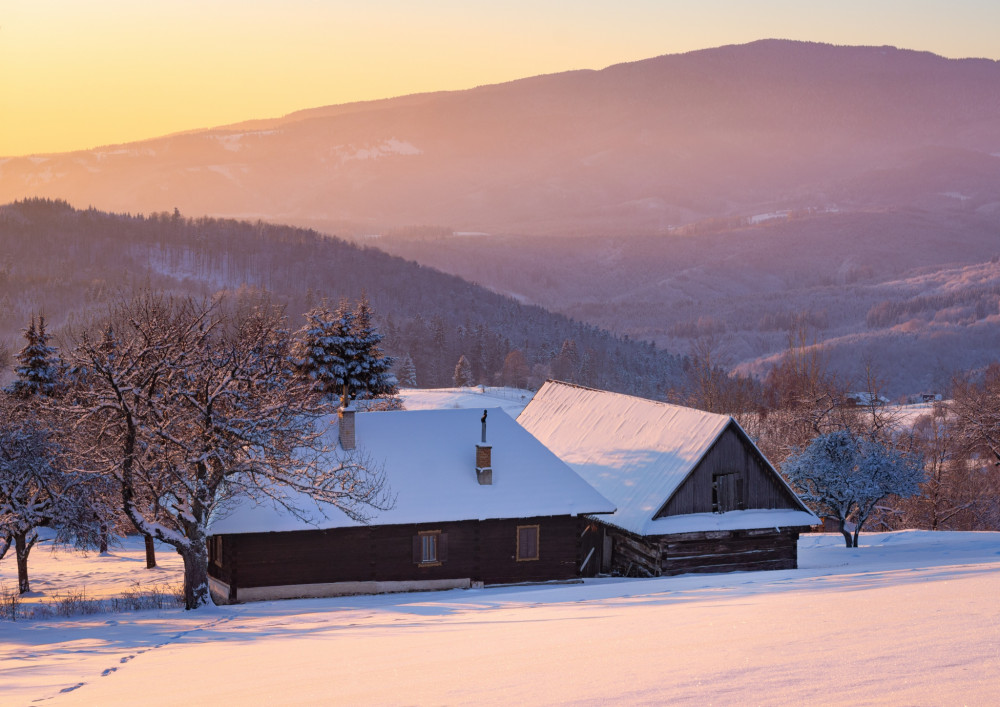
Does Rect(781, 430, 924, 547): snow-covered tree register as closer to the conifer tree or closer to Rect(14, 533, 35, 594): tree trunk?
Rect(14, 533, 35, 594): tree trunk

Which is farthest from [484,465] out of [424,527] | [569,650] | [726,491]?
[569,650]

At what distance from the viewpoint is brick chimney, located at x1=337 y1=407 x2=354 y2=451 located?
27859 millimetres

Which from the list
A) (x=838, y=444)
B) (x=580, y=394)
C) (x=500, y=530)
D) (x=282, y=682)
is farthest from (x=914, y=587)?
(x=580, y=394)

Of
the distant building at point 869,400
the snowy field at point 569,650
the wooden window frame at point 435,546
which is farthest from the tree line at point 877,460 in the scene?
the wooden window frame at point 435,546

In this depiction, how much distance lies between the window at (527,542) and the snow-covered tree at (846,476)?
41.9 feet

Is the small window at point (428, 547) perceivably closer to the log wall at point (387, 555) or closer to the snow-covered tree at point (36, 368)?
the log wall at point (387, 555)

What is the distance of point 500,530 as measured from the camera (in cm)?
2741

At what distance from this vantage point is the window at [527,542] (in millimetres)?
27611

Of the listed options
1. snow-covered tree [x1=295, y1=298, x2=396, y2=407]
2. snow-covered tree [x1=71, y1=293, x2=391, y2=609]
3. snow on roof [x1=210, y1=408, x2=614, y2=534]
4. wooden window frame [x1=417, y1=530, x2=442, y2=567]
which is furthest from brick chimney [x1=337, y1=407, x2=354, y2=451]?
snow-covered tree [x1=295, y1=298, x2=396, y2=407]

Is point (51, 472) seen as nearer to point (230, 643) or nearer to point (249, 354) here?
point (249, 354)

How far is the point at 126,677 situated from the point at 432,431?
1817 cm

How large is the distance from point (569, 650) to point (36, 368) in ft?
142

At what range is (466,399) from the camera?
81.2m

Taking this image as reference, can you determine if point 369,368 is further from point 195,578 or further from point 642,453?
point 195,578
